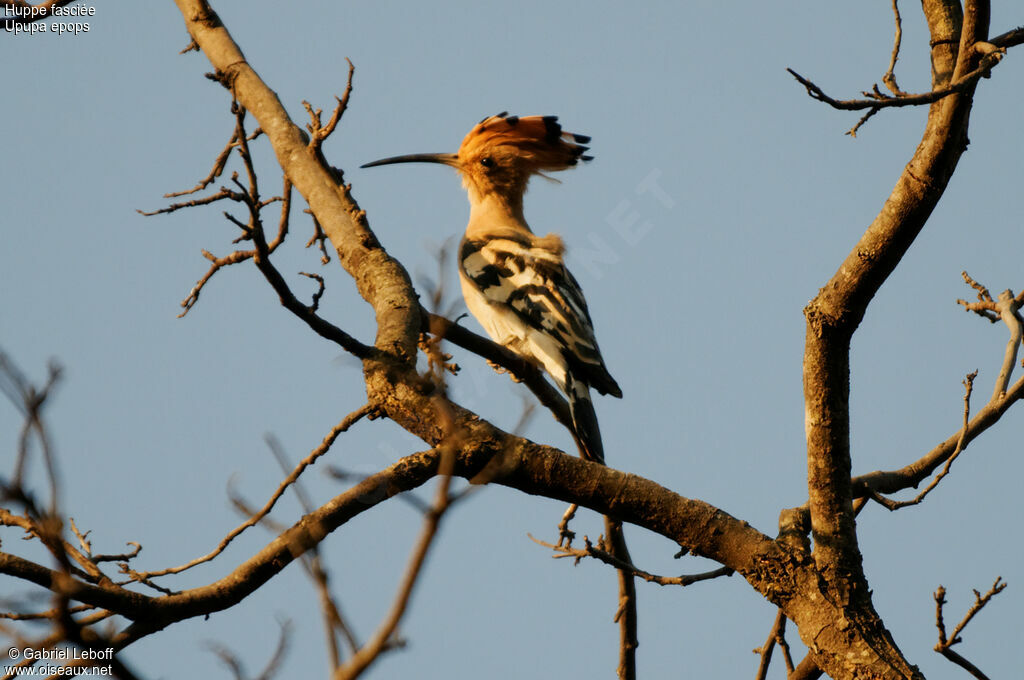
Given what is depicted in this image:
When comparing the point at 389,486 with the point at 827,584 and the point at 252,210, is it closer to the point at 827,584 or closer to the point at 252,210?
the point at 252,210

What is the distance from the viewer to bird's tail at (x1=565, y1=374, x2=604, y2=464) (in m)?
3.56

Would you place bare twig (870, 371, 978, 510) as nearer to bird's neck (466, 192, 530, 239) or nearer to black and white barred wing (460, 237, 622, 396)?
black and white barred wing (460, 237, 622, 396)

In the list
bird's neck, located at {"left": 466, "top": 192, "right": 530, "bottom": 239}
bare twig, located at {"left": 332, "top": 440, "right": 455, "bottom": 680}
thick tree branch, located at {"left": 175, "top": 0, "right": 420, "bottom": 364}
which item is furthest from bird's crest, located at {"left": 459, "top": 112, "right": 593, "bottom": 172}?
bare twig, located at {"left": 332, "top": 440, "right": 455, "bottom": 680}

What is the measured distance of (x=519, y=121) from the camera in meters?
5.50

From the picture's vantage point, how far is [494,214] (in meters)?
5.38

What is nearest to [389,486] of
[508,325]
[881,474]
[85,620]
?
[85,620]

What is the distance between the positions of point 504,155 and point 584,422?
2.25m

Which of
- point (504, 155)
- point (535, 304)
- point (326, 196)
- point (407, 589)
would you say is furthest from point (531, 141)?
point (407, 589)

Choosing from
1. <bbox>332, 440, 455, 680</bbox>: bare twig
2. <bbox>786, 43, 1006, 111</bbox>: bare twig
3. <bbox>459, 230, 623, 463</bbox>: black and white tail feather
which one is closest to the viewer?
<bbox>332, 440, 455, 680</bbox>: bare twig

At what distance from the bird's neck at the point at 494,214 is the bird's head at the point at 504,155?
1 cm

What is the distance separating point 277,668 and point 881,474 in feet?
6.03

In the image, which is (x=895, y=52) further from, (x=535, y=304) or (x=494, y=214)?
(x=494, y=214)

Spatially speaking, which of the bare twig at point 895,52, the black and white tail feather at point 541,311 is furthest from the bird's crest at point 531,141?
the bare twig at point 895,52

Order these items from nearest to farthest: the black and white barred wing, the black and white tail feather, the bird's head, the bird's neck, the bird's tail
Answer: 1. the bird's tail
2. the black and white tail feather
3. the black and white barred wing
4. the bird's neck
5. the bird's head
